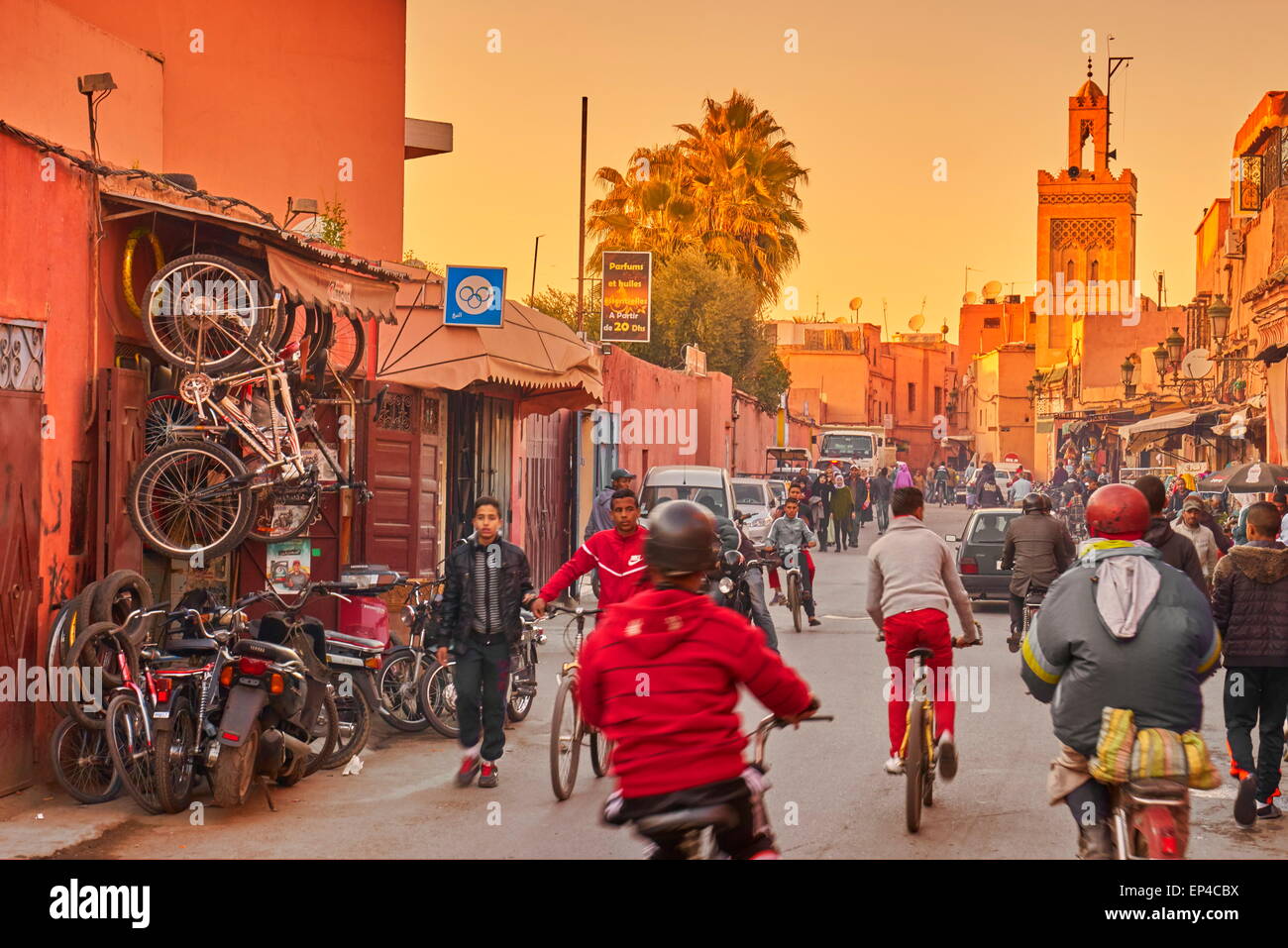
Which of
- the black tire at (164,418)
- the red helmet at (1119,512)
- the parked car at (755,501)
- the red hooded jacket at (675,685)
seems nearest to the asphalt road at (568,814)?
the black tire at (164,418)

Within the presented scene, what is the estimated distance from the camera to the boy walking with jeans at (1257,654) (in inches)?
320

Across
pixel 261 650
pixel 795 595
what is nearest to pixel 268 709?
pixel 261 650

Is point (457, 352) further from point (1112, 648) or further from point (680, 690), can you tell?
point (680, 690)

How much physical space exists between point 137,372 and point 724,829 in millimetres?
6801

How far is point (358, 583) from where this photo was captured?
1103 cm

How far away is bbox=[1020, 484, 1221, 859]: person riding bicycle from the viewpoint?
507 centimetres

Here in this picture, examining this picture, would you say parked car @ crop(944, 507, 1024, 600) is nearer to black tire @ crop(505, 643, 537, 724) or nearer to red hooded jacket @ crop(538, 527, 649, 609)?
black tire @ crop(505, 643, 537, 724)

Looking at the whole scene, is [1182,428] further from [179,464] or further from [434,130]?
[179,464]

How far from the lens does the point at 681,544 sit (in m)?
4.42

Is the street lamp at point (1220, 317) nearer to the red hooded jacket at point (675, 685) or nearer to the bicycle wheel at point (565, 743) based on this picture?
the bicycle wheel at point (565, 743)

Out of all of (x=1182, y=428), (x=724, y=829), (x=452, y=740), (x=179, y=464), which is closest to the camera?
(x=724, y=829)

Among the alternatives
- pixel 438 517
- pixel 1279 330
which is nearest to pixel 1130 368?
pixel 1279 330

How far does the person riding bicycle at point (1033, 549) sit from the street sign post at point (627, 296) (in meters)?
17.6

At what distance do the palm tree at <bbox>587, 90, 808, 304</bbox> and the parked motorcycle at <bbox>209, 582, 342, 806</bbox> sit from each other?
125ft
